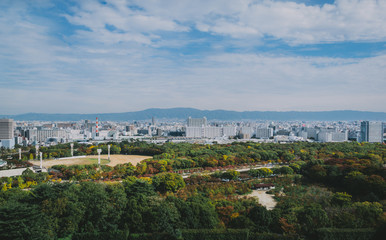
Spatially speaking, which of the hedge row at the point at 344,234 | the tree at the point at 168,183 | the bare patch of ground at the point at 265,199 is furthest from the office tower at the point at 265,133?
the hedge row at the point at 344,234

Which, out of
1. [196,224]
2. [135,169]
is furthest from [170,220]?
[135,169]

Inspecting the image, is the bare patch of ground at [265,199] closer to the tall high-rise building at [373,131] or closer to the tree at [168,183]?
the tree at [168,183]

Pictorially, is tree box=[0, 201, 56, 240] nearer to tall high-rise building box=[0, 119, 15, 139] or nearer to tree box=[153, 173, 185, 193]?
tree box=[153, 173, 185, 193]

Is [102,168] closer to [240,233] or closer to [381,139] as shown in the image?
[240,233]

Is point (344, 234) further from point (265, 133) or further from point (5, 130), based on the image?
point (265, 133)

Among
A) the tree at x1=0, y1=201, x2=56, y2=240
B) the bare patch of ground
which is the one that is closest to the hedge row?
the bare patch of ground

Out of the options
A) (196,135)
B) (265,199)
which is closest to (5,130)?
(196,135)

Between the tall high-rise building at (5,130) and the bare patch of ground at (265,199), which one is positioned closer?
the bare patch of ground at (265,199)

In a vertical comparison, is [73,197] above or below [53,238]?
above
